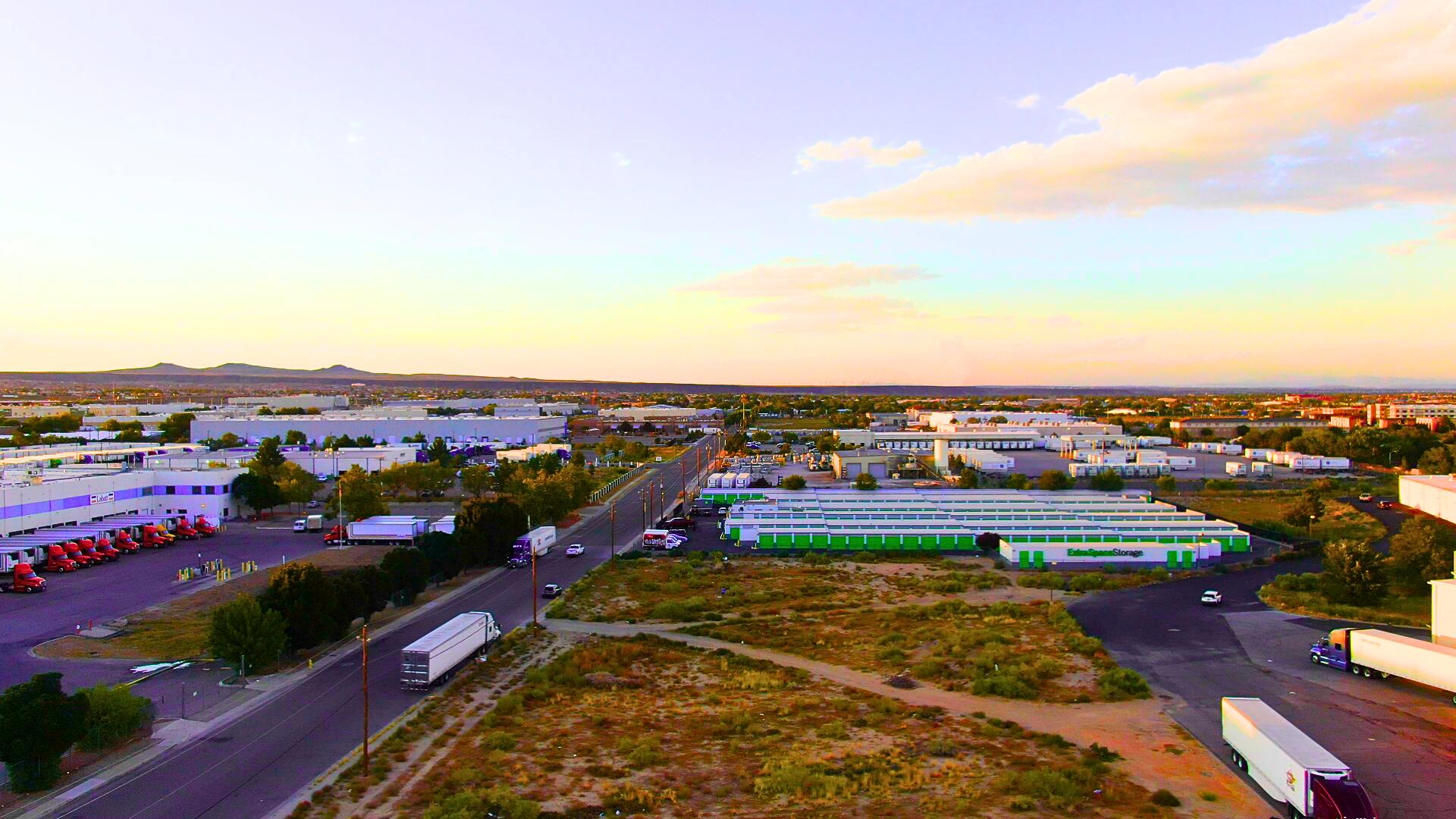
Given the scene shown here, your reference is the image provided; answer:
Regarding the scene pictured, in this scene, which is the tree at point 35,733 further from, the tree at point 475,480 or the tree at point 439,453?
the tree at point 439,453

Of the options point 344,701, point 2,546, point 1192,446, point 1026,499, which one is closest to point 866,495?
point 1026,499

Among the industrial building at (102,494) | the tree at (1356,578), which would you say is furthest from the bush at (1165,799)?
the industrial building at (102,494)

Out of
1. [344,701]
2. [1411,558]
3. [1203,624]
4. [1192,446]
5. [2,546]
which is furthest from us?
[1192,446]

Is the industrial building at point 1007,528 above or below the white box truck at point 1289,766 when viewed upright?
below

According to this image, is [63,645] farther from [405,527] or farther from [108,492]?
[108,492]

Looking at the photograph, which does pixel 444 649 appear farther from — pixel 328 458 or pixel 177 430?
pixel 177 430

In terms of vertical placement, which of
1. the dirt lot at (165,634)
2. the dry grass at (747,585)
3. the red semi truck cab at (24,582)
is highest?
the red semi truck cab at (24,582)

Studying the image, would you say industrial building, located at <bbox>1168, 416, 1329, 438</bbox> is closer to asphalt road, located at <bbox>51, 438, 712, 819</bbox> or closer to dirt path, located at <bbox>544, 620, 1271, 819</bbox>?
dirt path, located at <bbox>544, 620, 1271, 819</bbox>
